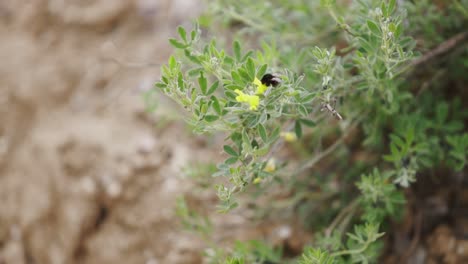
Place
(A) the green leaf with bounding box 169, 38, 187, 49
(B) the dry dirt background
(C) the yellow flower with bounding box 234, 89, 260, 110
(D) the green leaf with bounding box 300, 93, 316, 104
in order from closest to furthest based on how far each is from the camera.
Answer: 1. (C) the yellow flower with bounding box 234, 89, 260, 110
2. (D) the green leaf with bounding box 300, 93, 316, 104
3. (A) the green leaf with bounding box 169, 38, 187, 49
4. (B) the dry dirt background

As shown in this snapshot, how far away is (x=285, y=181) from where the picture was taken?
1693mm

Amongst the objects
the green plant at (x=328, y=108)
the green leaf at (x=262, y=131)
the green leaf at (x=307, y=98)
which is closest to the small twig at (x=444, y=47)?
the green plant at (x=328, y=108)

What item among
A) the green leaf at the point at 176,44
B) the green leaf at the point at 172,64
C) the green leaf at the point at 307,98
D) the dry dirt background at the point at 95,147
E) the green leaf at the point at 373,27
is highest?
the dry dirt background at the point at 95,147

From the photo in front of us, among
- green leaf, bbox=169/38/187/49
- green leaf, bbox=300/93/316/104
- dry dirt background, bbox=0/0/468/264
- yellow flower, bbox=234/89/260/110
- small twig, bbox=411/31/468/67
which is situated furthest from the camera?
dry dirt background, bbox=0/0/468/264

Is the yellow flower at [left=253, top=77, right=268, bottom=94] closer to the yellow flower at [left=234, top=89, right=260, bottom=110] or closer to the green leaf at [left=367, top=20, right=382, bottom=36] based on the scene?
the yellow flower at [left=234, top=89, right=260, bottom=110]

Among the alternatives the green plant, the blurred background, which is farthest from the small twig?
the blurred background

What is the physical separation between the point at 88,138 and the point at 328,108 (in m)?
1.42

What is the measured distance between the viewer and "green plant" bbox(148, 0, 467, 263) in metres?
1.12

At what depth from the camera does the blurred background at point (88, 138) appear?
2.06m

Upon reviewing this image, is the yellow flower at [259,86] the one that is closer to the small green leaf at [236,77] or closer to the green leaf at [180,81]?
the small green leaf at [236,77]

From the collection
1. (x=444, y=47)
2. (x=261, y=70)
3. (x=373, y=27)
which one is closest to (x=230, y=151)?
(x=261, y=70)

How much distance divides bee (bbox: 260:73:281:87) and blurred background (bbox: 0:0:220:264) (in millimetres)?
816

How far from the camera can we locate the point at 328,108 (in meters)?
1.11

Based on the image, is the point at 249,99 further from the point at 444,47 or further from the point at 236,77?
the point at 444,47
